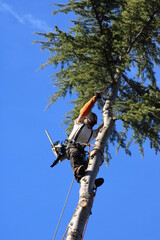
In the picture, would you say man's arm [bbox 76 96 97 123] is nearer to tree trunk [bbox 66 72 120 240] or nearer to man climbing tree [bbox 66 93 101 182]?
man climbing tree [bbox 66 93 101 182]

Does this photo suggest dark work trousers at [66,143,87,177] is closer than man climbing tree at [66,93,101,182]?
Yes

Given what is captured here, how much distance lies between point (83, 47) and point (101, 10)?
1009mm

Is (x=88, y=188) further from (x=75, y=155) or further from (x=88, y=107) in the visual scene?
(x=88, y=107)

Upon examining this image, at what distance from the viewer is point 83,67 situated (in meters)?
10.5

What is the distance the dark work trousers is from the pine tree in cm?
40

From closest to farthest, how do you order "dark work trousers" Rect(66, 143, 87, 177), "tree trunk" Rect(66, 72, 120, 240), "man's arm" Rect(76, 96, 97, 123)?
1. "tree trunk" Rect(66, 72, 120, 240)
2. "dark work trousers" Rect(66, 143, 87, 177)
3. "man's arm" Rect(76, 96, 97, 123)

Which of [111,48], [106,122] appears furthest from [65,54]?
[106,122]

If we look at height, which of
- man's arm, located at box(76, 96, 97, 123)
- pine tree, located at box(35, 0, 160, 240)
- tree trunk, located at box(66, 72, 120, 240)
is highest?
pine tree, located at box(35, 0, 160, 240)

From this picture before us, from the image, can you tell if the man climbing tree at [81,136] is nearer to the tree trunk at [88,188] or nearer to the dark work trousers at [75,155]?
the dark work trousers at [75,155]

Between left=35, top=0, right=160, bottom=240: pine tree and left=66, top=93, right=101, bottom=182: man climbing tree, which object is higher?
left=35, top=0, right=160, bottom=240: pine tree

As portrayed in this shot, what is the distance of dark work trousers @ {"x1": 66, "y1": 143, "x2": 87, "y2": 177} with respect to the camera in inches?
344

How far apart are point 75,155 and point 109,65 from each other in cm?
261

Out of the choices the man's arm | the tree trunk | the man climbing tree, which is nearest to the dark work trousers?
the man climbing tree

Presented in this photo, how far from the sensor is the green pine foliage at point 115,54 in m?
9.51
